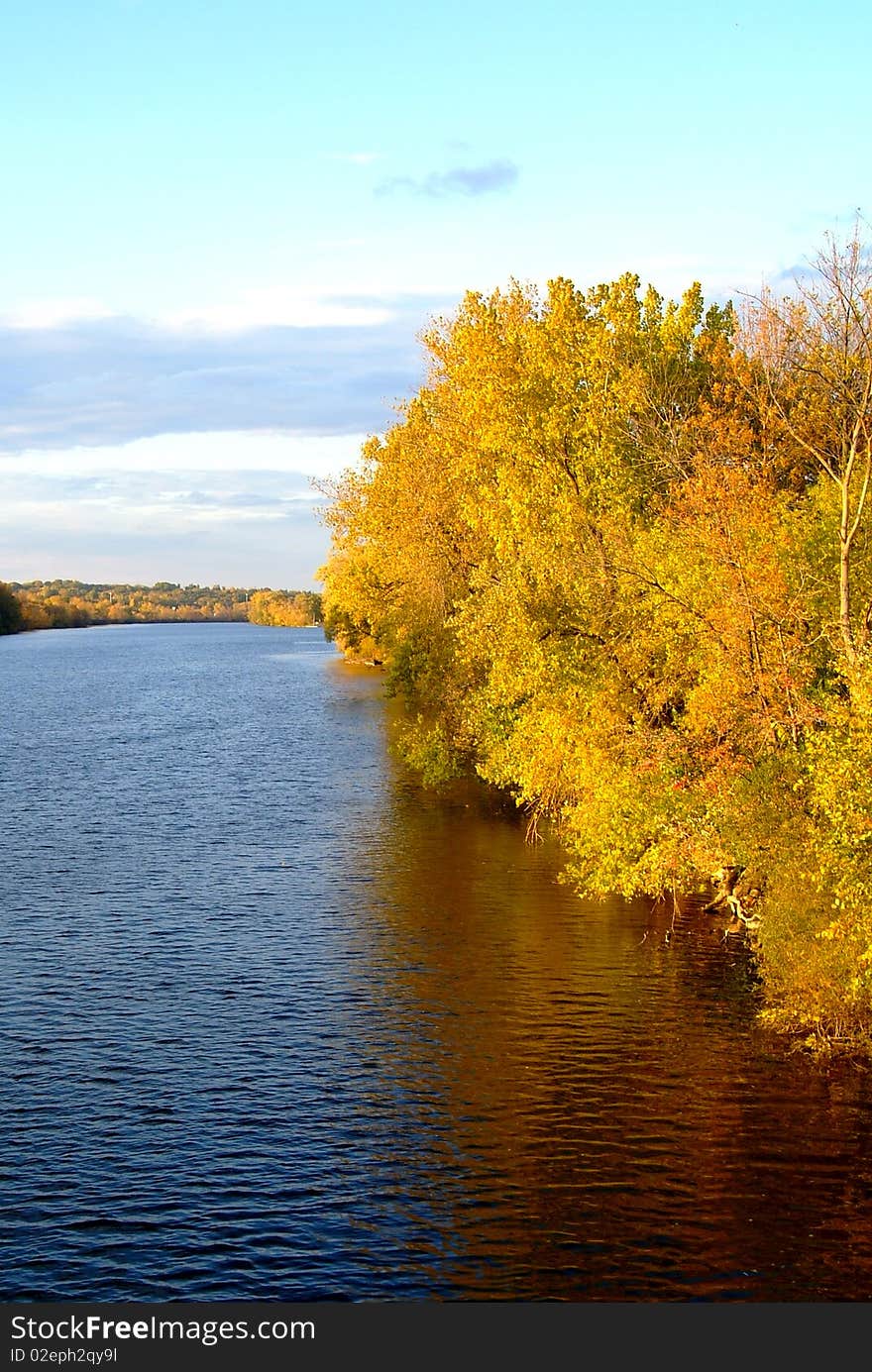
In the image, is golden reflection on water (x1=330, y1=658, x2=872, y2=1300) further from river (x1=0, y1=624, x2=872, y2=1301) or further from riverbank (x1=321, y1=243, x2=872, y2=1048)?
riverbank (x1=321, y1=243, x2=872, y2=1048)

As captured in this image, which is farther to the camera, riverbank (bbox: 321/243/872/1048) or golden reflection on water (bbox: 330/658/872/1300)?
riverbank (bbox: 321/243/872/1048)

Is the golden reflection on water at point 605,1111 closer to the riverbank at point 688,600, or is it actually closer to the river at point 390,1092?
the river at point 390,1092

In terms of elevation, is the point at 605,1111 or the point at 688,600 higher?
the point at 688,600

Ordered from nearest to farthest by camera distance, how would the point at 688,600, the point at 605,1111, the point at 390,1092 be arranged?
1. the point at 605,1111
2. the point at 390,1092
3. the point at 688,600

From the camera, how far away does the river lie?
18.2m

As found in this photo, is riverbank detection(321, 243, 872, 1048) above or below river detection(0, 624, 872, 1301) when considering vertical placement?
above

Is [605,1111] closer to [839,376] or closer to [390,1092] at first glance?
[390,1092]

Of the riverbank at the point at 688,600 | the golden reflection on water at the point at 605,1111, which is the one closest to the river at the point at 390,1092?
the golden reflection on water at the point at 605,1111

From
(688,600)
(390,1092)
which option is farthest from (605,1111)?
(688,600)

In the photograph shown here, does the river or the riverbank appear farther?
the riverbank

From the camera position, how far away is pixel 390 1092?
2397cm

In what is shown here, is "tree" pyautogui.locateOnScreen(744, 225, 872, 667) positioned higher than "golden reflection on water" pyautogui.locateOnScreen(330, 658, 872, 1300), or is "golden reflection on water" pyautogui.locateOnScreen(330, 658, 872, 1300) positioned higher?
"tree" pyautogui.locateOnScreen(744, 225, 872, 667)

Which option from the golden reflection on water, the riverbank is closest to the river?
the golden reflection on water

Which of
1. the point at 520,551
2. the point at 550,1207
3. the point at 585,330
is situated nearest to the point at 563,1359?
the point at 550,1207
